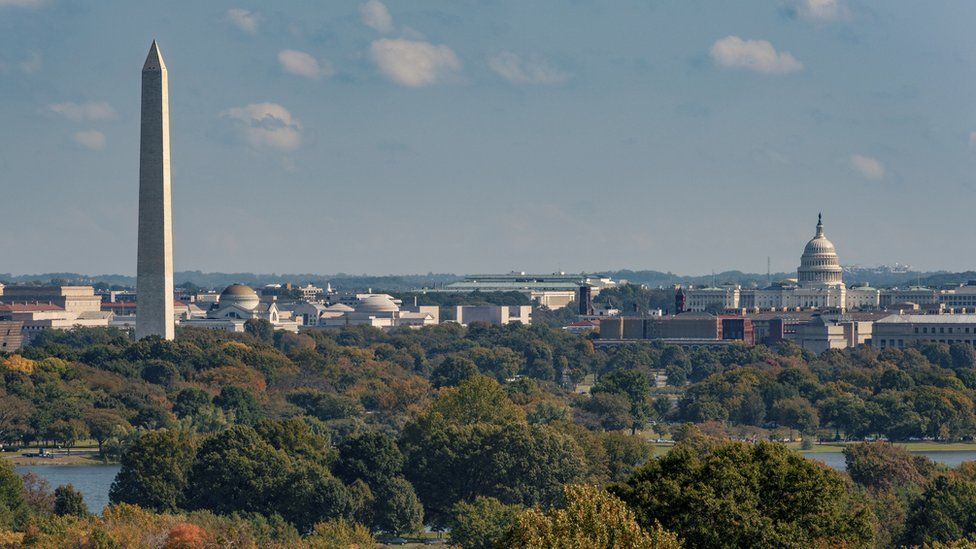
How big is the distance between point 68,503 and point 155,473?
587cm

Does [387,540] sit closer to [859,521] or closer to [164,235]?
[859,521]

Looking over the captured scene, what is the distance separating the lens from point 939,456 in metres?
91.1

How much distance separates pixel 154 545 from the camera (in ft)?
167

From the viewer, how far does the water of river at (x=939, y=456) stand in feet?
281

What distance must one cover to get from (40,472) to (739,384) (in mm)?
42316

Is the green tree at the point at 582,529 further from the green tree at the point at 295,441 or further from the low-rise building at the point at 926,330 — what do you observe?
the low-rise building at the point at 926,330

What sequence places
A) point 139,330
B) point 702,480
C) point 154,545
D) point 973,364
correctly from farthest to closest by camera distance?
point 973,364 → point 139,330 → point 154,545 → point 702,480

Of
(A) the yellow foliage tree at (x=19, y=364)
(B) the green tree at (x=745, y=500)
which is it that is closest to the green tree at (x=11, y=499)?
(B) the green tree at (x=745, y=500)

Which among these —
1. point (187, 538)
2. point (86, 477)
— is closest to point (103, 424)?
point (86, 477)

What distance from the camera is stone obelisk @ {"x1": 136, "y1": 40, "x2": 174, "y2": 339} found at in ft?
362

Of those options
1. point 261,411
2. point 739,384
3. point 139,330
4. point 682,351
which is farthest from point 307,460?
point 682,351

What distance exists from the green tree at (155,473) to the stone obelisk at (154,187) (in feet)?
141

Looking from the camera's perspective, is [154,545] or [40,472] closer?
[154,545]

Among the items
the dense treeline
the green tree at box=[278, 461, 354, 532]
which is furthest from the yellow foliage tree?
the green tree at box=[278, 461, 354, 532]
